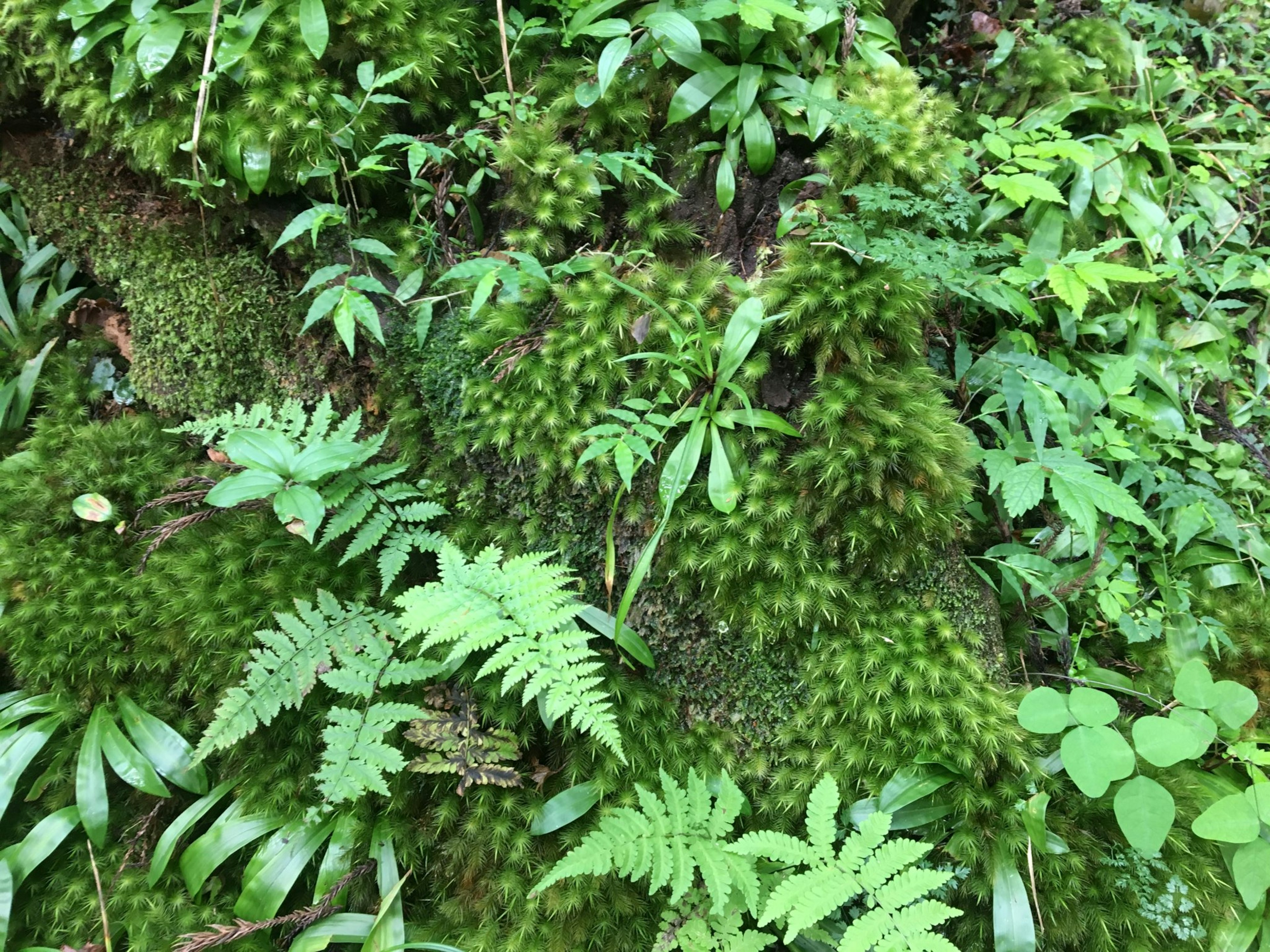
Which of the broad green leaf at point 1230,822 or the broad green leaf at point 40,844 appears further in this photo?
the broad green leaf at point 40,844

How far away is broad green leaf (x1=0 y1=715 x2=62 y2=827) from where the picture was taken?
7.45 feet

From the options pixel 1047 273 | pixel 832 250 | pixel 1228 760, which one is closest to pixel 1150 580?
pixel 1228 760

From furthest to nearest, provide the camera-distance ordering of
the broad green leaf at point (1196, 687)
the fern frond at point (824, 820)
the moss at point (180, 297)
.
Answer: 1. the moss at point (180, 297)
2. the broad green leaf at point (1196, 687)
3. the fern frond at point (824, 820)

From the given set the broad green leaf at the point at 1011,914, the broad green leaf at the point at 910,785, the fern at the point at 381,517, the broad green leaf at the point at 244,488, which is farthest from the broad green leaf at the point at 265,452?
the broad green leaf at the point at 1011,914

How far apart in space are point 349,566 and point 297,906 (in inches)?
42.7

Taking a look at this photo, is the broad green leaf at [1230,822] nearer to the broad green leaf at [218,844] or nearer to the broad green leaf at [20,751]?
the broad green leaf at [218,844]

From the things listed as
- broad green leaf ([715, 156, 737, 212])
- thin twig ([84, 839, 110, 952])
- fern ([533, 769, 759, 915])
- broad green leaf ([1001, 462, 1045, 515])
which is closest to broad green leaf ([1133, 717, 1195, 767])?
broad green leaf ([1001, 462, 1045, 515])

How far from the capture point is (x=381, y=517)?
7.09 feet

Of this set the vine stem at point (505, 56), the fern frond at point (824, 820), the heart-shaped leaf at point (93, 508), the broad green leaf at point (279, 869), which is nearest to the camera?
the fern frond at point (824, 820)

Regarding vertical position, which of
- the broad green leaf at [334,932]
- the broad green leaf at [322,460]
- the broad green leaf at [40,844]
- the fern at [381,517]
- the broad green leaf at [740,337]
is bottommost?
the broad green leaf at [40,844]

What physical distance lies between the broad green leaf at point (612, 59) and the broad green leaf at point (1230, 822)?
2777 millimetres

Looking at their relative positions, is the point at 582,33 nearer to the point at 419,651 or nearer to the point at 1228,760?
the point at 419,651

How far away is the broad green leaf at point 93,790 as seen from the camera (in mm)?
2223

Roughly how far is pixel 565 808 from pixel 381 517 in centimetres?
110
